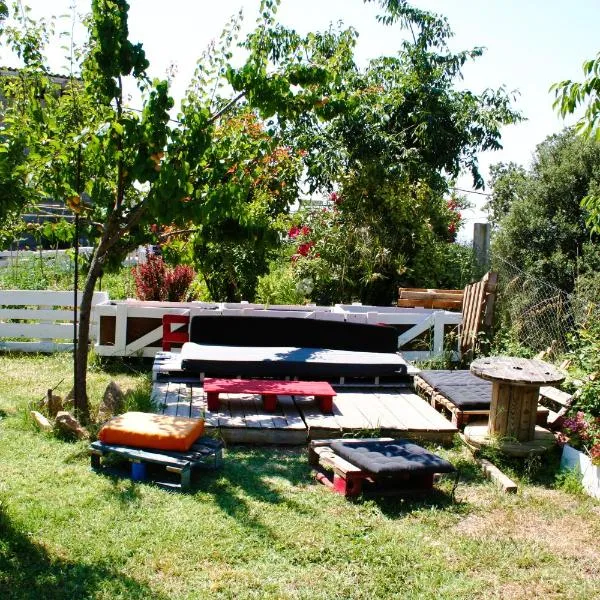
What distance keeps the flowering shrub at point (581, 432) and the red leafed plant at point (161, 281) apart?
6587 mm

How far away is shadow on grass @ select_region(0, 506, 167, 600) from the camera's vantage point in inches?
160

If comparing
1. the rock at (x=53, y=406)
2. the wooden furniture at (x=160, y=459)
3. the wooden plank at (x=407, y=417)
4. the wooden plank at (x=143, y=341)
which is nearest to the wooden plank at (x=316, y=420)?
the wooden plank at (x=407, y=417)

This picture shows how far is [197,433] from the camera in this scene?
6.16 m

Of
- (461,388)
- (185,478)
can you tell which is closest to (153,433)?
(185,478)

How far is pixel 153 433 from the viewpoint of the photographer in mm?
5934

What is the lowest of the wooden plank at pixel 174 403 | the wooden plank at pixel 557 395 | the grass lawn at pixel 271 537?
the grass lawn at pixel 271 537

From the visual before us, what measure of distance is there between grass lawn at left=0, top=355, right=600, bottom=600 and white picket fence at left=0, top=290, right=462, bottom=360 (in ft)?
12.0

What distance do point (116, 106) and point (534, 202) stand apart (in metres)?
8.47

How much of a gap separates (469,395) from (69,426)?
4.07 meters

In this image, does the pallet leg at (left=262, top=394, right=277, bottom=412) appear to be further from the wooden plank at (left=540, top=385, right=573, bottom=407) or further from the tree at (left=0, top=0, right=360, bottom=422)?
the wooden plank at (left=540, top=385, right=573, bottom=407)

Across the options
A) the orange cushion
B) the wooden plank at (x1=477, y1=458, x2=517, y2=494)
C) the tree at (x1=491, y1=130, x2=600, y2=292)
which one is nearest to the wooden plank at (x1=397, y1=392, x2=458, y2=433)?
the wooden plank at (x1=477, y1=458, x2=517, y2=494)

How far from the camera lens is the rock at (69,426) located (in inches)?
261

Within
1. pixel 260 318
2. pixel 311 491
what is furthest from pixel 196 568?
pixel 260 318

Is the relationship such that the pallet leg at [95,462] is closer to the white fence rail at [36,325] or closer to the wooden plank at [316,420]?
the wooden plank at [316,420]
